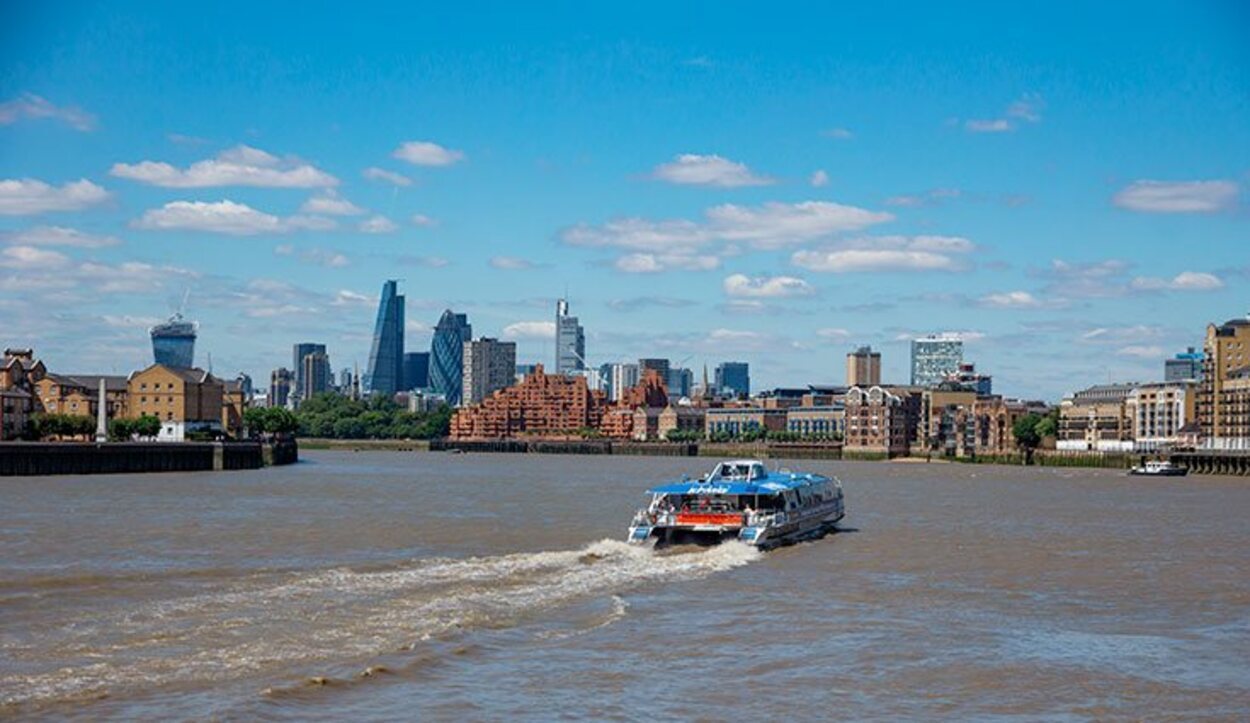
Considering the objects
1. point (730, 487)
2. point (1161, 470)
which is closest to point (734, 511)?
point (730, 487)

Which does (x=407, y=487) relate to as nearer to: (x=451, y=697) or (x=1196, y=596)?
(x=1196, y=596)

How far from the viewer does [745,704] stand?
93.8ft

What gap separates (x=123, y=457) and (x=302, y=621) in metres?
115

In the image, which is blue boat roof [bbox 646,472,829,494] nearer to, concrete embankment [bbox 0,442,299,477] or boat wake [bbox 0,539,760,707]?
boat wake [bbox 0,539,760,707]

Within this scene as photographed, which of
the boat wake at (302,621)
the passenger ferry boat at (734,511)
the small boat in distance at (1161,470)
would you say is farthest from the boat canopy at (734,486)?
the small boat in distance at (1161,470)

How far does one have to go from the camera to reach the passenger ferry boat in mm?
58438

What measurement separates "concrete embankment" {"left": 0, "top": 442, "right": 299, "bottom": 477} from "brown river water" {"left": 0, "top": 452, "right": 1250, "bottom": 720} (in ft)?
205

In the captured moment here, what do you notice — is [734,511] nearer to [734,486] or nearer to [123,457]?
[734,486]

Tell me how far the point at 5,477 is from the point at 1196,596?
104 m

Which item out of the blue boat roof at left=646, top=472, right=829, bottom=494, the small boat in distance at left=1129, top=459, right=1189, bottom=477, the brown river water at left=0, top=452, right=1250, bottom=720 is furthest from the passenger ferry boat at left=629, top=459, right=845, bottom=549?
the small boat in distance at left=1129, top=459, right=1189, bottom=477

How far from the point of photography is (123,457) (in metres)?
144

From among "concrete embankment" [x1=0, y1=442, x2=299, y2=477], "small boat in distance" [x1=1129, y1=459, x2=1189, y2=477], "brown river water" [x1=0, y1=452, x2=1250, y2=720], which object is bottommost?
"small boat in distance" [x1=1129, y1=459, x2=1189, y2=477]

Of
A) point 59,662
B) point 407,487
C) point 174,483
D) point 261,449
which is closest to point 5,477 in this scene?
point 174,483

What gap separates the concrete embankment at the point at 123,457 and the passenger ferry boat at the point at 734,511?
8200 cm
